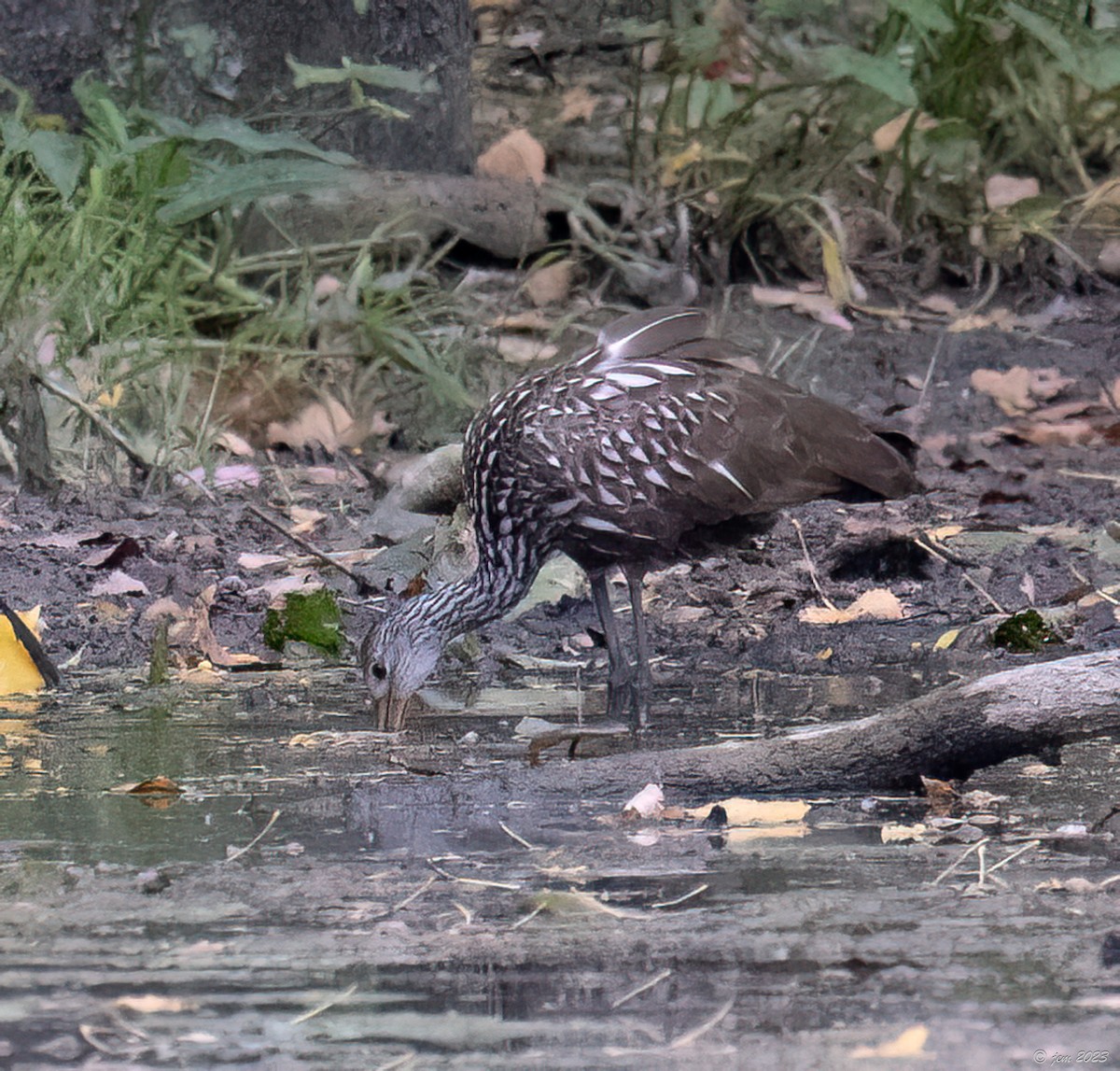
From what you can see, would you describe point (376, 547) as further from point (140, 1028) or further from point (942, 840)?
point (140, 1028)

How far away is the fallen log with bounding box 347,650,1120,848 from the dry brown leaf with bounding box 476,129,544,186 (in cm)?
589

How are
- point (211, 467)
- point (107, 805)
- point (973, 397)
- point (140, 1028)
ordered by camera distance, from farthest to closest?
point (973, 397) < point (211, 467) < point (107, 805) < point (140, 1028)

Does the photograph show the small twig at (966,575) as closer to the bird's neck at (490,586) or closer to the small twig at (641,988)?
the bird's neck at (490,586)

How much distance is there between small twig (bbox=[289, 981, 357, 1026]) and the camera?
2.72 m

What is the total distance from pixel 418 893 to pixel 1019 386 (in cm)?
595

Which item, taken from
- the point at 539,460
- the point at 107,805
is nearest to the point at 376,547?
the point at 539,460

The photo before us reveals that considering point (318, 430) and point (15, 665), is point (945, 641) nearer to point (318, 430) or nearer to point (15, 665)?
point (15, 665)

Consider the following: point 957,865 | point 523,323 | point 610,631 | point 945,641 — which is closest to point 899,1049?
point 957,865

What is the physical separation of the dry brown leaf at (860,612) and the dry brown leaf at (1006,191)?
4.15 metres

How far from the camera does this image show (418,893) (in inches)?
133

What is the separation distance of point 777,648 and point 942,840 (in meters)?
2.24

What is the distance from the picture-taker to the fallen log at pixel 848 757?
3.84m

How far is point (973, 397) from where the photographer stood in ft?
28.8

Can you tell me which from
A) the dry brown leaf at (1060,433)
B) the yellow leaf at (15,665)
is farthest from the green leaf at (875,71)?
the yellow leaf at (15,665)
